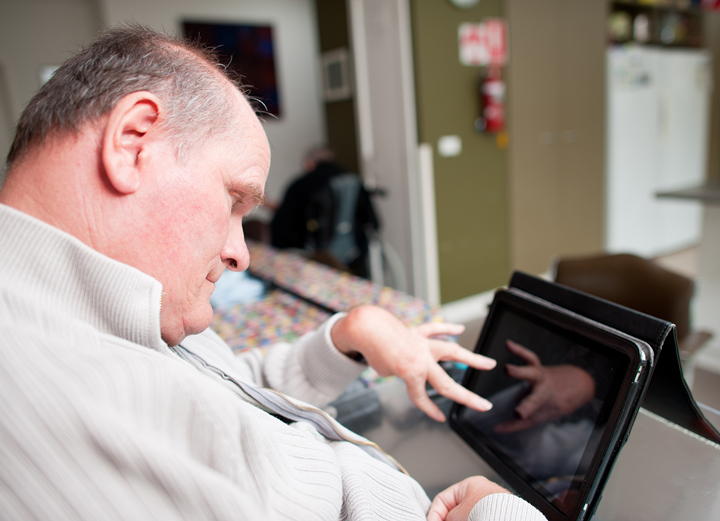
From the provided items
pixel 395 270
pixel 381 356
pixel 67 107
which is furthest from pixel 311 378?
pixel 395 270

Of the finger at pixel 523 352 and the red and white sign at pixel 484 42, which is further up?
the red and white sign at pixel 484 42

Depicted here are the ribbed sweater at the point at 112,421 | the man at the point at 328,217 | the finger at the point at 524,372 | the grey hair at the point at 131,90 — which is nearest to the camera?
the ribbed sweater at the point at 112,421

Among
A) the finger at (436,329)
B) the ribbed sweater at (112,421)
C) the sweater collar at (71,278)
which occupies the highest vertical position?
the sweater collar at (71,278)

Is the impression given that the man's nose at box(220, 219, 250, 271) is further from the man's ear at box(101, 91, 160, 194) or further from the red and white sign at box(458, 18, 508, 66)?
the red and white sign at box(458, 18, 508, 66)

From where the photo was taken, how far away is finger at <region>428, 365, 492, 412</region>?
69 centimetres

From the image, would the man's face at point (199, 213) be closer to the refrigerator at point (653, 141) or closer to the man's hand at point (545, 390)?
the man's hand at point (545, 390)

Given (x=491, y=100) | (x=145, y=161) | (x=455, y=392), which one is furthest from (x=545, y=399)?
(x=491, y=100)

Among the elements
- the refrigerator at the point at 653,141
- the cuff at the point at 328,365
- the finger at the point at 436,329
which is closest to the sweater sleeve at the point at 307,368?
the cuff at the point at 328,365

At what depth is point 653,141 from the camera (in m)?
4.37

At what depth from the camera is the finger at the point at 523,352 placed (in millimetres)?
657

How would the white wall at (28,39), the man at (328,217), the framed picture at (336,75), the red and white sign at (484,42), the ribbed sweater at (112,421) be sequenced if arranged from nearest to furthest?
the ribbed sweater at (112,421)
the man at (328,217)
the red and white sign at (484,42)
the white wall at (28,39)
the framed picture at (336,75)

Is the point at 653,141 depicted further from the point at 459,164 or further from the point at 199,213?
the point at 199,213

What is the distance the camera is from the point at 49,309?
14.1 inches

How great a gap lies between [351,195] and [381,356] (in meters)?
2.43
